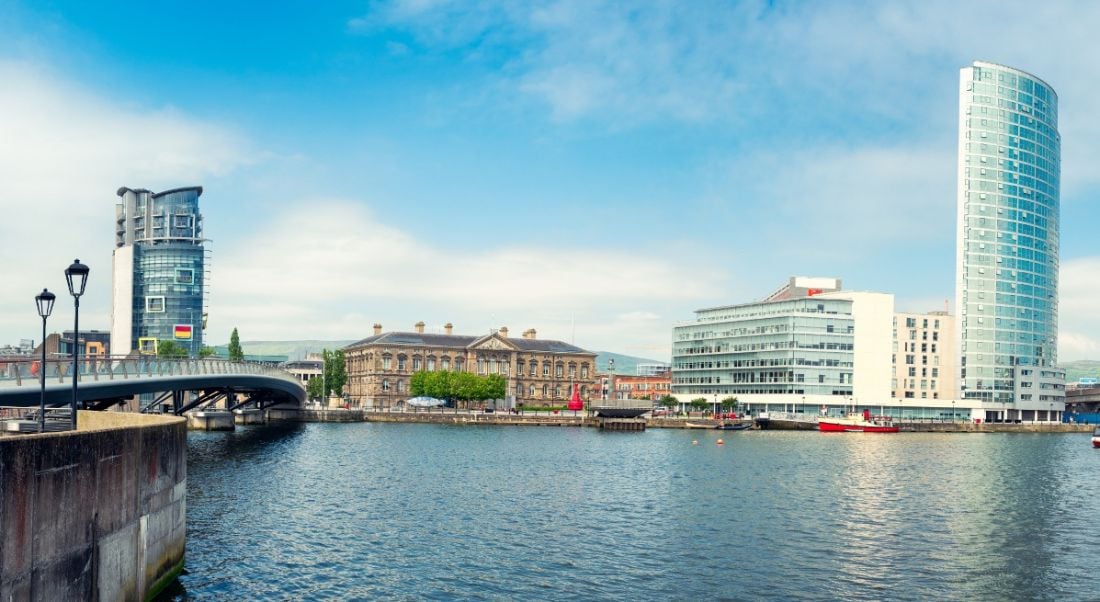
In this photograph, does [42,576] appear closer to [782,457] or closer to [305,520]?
[305,520]

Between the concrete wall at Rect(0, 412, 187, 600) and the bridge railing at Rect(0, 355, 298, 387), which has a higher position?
the bridge railing at Rect(0, 355, 298, 387)

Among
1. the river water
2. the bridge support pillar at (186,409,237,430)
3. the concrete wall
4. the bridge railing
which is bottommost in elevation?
the bridge support pillar at (186,409,237,430)

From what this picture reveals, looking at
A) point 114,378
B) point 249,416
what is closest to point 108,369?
point 114,378

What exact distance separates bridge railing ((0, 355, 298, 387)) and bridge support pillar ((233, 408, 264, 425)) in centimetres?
5823

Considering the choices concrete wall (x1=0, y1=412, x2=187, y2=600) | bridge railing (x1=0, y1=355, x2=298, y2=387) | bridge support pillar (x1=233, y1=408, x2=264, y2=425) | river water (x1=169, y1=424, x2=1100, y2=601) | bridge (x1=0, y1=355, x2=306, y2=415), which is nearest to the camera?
concrete wall (x1=0, y1=412, x2=187, y2=600)

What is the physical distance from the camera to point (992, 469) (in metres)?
108

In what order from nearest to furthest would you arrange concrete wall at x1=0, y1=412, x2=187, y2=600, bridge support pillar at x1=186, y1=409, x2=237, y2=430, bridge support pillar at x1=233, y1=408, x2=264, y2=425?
1. concrete wall at x1=0, y1=412, x2=187, y2=600
2. bridge support pillar at x1=186, y1=409, x2=237, y2=430
3. bridge support pillar at x1=233, y1=408, x2=264, y2=425

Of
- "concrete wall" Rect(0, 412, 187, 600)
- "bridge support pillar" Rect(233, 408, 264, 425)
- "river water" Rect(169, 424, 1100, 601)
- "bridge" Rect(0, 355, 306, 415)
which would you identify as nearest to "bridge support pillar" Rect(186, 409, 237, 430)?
"bridge" Rect(0, 355, 306, 415)

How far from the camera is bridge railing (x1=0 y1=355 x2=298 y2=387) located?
56.6 metres

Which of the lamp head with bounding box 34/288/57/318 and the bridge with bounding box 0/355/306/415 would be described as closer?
the lamp head with bounding box 34/288/57/318

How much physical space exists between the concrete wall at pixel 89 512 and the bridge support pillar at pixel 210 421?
124 m

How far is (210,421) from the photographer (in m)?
156

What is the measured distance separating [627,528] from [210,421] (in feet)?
370

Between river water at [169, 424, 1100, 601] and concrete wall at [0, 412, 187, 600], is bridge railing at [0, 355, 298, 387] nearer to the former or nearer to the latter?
concrete wall at [0, 412, 187, 600]
